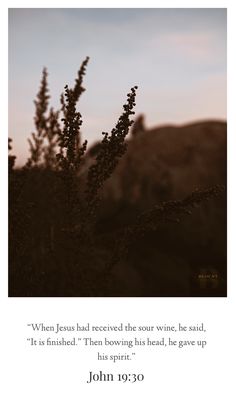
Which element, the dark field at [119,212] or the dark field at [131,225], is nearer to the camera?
the dark field at [119,212]

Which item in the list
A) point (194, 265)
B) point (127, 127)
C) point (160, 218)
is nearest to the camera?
point (127, 127)

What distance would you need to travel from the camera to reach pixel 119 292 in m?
4.17

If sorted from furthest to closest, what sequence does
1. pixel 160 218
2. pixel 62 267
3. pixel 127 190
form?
pixel 127 190, pixel 62 267, pixel 160 218

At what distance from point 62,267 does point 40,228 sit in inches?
18.8

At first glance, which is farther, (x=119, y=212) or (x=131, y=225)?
(x=119, y=212)

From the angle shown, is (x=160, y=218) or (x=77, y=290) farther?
(x=77, y=290)

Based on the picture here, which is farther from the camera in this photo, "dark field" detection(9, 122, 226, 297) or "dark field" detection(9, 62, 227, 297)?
"dark field" detection(9, 122, 226, 297)

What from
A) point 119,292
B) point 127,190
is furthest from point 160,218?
point 127,190
